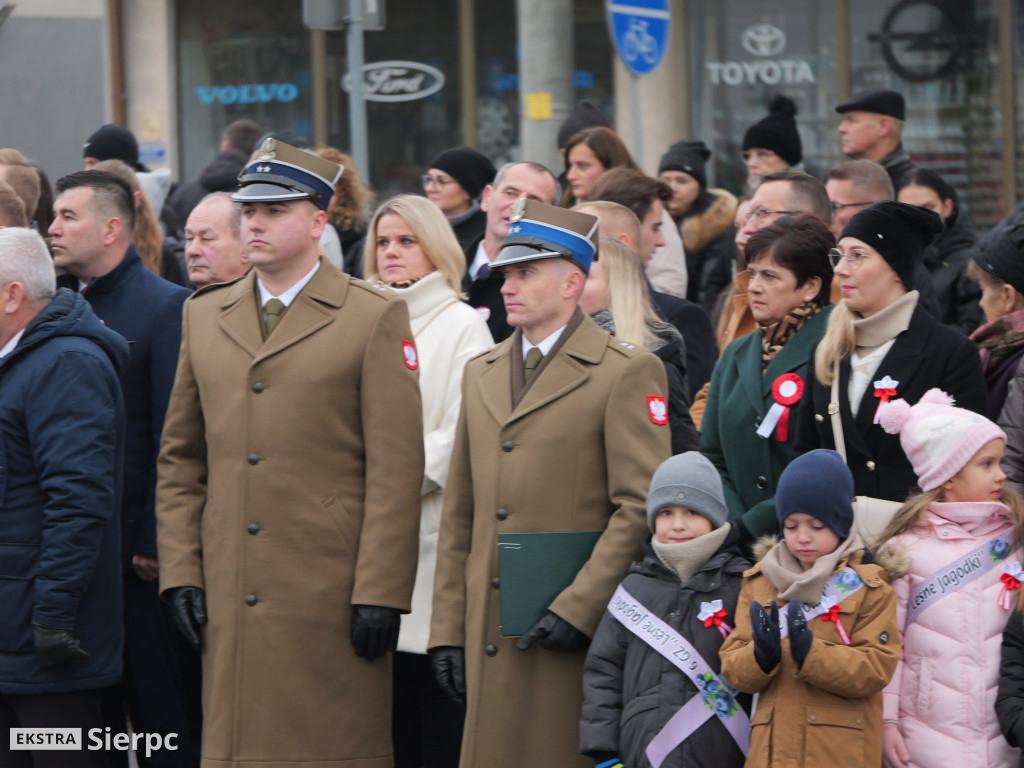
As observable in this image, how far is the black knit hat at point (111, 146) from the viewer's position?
929 cm

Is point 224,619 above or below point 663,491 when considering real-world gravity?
below

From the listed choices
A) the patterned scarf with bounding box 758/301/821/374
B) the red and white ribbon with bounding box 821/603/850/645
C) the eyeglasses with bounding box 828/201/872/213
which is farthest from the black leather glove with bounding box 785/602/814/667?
the eyeglasses with bounding box 828/201/872/213

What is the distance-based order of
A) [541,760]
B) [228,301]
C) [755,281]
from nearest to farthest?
1. [541,760]
2. [228,301]
3. [755,281]

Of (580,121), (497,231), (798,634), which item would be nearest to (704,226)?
(580,121)

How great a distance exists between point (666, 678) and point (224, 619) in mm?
1458

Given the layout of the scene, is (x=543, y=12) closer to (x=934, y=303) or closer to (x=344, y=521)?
(x=934, y=303)

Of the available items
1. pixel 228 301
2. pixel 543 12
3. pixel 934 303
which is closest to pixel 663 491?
pixel 228 301

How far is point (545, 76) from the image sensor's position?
414 inches

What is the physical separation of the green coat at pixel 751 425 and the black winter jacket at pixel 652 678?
31.0 inches

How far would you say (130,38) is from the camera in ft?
49.3

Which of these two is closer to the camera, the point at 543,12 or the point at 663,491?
the point at 663,491

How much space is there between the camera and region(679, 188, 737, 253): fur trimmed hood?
29.3 ft

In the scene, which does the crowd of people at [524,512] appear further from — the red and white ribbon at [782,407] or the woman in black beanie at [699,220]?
the woman in black beanie at [699,220]

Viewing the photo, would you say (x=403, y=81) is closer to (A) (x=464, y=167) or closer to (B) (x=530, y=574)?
(A) (x=464, y=167)
